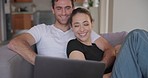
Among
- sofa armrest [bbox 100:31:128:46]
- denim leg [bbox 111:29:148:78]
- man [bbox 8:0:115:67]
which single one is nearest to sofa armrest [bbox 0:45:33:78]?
man [bbox 8:0:115:67]

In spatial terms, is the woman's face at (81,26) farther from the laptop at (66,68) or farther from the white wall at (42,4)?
the white wall at (42,4)

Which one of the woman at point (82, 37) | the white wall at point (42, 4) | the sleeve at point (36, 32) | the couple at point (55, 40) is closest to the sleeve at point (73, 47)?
the woman at point (82, 37)

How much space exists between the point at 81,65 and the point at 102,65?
0.35 ft

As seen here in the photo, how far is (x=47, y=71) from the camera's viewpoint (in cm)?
124

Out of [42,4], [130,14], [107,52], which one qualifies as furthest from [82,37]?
[42,4]

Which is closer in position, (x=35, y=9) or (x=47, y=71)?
(x=47, y=71)

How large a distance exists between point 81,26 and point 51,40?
11.2 inches

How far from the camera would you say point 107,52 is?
1.67 meters

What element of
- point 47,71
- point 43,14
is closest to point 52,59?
point 47,71

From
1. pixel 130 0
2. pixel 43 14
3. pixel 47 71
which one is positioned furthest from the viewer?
pixel 43 14

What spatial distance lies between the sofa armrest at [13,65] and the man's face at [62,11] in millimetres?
419

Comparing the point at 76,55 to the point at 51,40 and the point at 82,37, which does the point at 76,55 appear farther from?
the point at 51,40

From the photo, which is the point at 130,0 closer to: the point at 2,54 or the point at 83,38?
the point at 83,38

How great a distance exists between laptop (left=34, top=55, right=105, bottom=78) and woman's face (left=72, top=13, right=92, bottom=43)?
1.44 ft
